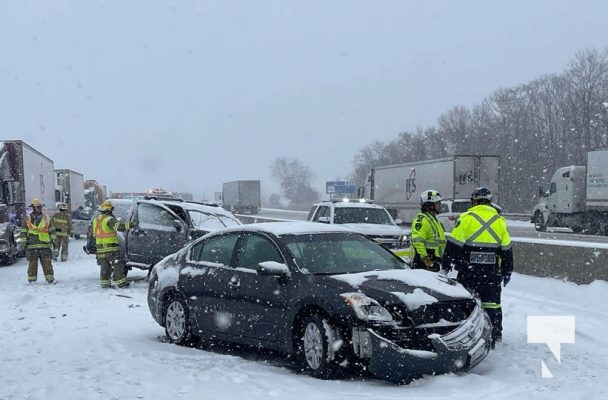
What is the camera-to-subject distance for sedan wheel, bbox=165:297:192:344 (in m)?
7.94

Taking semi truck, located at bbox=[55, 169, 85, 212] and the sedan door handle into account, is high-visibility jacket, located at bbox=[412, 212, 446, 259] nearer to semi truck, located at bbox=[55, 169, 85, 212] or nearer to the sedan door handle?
the sedan door handle

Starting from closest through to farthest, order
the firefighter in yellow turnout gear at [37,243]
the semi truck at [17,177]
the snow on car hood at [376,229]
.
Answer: the firefighter in yellow turnout gear at [37,243]
the snow on car hood at [376,229]
the semi truck at [17,177]

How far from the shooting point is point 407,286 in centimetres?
629

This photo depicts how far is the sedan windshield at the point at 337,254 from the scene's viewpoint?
6852 mm

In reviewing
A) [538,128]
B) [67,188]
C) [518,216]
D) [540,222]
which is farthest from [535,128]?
[67,188]

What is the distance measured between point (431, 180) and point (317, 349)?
28858 mm

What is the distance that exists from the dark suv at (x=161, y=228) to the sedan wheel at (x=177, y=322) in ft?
17.8

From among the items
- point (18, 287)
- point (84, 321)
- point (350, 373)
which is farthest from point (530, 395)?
point (18, 287)

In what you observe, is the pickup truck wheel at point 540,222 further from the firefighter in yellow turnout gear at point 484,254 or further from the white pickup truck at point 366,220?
the firefighter in yellow turnout gear at point 484,254

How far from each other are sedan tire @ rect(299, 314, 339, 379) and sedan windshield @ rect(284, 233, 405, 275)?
23.4 inches

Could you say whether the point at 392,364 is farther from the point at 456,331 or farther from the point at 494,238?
the point at 494,238

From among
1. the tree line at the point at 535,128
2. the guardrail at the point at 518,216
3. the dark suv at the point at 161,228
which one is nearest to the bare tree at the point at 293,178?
the tree line at the point at 535,128

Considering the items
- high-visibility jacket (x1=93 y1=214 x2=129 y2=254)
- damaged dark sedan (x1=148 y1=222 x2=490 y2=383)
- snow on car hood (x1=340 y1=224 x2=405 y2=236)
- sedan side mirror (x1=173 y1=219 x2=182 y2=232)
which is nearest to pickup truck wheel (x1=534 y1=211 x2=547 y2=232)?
snow on car hood (x1=340 y1=224 x2=405 y2=236)
